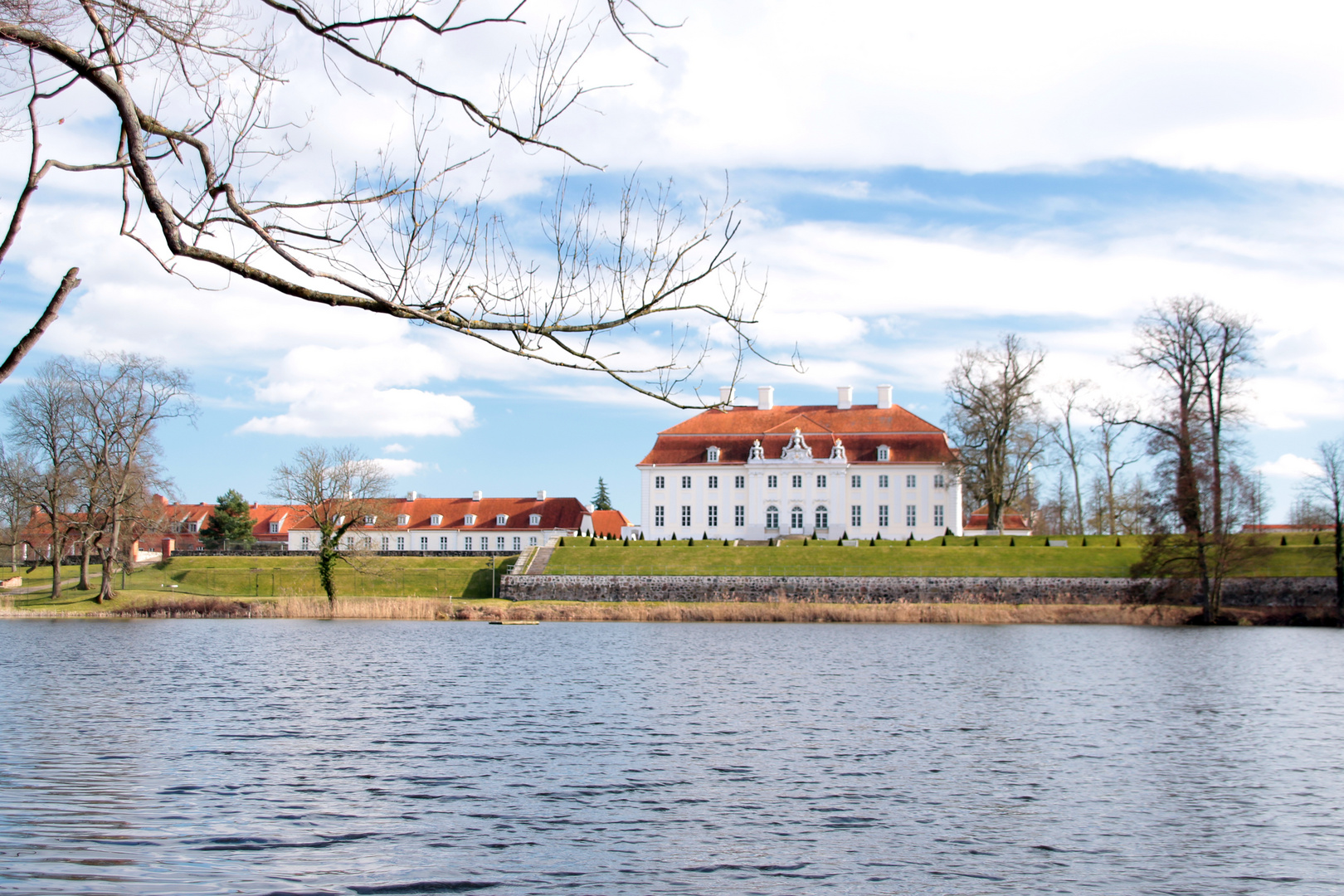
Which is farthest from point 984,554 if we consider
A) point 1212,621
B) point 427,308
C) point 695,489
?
point 427,308

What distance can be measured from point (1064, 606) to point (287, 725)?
30.9 m

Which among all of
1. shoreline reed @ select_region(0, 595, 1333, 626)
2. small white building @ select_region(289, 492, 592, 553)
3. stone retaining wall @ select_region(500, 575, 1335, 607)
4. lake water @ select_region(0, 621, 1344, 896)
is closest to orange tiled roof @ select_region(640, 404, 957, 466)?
small white building @ select_region(289, 492, 592, 553)

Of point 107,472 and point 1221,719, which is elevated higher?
point 107,472

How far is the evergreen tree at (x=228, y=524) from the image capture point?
65875 millimetres

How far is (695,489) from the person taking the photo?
63656mm

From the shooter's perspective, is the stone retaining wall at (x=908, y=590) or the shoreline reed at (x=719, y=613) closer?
the shoreline reed at (x=719, y=613)

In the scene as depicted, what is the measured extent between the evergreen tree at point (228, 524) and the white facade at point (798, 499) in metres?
24.5

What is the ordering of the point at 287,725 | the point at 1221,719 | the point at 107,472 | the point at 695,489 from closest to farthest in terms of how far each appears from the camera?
the point at 287,725 < the point at 1221,719 < the point at 107,472 < the point at 695,489

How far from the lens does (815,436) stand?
63344 mm

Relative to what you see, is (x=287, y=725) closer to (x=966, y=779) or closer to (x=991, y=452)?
(x=966, y=779)

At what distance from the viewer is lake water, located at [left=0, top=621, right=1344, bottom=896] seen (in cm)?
755

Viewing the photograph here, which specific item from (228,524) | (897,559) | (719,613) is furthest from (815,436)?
(228,524)

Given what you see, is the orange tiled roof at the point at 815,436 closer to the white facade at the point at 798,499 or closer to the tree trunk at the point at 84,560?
the white facade at the point at 798,499

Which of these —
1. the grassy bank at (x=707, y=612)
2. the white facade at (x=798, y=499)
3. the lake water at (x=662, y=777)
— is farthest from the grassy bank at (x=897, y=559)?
the lake water at (x=662, y=777)
